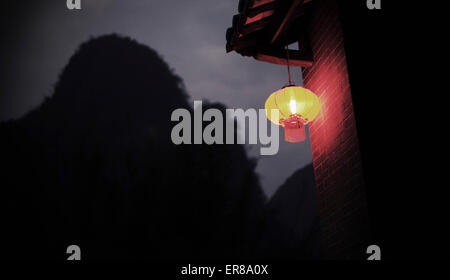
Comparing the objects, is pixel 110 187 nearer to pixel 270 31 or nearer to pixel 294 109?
pixel 270 31

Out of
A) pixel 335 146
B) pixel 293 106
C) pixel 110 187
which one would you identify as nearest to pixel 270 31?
pixel 293 106

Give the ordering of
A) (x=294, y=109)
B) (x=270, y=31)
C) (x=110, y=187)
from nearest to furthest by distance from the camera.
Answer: (x=294, y=109)
(x=270, y=31)
(x=110, y=187)

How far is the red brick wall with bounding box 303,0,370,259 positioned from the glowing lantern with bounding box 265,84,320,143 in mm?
214

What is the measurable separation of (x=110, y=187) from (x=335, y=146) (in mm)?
24881

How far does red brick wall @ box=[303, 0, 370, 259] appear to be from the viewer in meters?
4.07

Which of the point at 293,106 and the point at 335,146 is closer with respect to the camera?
the point at 335,146

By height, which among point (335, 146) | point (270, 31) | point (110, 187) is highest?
point (110, 187)

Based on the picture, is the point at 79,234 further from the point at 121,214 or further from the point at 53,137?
the point at 53,137

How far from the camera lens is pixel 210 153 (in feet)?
104

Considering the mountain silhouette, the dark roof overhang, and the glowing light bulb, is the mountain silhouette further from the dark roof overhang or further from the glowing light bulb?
the glowing light bulb

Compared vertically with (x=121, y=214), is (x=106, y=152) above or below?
above

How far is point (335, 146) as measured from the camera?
179 inches
